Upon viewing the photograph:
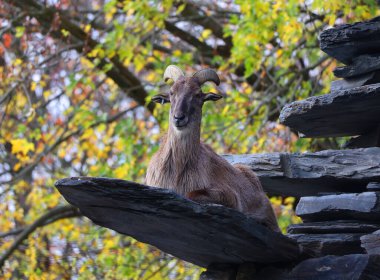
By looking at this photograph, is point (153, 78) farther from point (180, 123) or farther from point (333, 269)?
point (333, 269)

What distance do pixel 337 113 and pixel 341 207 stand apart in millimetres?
858

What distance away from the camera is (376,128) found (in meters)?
7.82

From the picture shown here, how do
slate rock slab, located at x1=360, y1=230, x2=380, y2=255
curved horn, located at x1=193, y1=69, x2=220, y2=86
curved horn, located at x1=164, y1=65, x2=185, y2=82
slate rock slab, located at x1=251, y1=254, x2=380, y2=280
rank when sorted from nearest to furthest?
slate rock slab, located at x1=251, y1=254, x2=380, y2=280, slate rock slab, located at x1=360, y1=230, x2=380, y2=255, curved horn, located at x1=193, y1=69, x2=220, y2=86, curved horn, located at x1=164, y1=65, x2=185, y2=82

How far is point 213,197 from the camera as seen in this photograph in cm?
731

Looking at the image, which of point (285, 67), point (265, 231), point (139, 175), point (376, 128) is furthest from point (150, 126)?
point (265, 231)

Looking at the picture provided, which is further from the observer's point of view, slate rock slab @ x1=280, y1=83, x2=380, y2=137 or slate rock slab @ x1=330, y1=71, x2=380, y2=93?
slate rock slab @ x1=330, y1=71, x2=380, y2=93

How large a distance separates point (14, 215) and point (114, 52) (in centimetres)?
626

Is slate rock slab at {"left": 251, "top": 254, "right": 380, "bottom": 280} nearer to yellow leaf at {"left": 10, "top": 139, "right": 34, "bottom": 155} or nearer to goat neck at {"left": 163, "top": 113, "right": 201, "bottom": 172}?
goat neck at {"left": 163, "top": 113, "right": 201, "bottom": 172}

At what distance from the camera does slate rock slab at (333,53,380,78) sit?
7469 millimetres

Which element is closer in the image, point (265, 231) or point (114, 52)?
point (265, 231)

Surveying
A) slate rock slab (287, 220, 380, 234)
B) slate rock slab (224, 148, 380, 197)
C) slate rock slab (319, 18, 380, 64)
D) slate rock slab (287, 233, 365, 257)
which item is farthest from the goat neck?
slate rock slab (319, 18, 380, 64)

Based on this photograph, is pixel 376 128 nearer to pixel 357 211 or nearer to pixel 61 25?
pixel 357 211

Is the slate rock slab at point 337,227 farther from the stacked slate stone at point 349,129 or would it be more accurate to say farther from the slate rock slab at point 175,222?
the slate rock slab at point 175,222

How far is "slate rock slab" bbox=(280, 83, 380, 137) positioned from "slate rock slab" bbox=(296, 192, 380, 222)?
710mm
